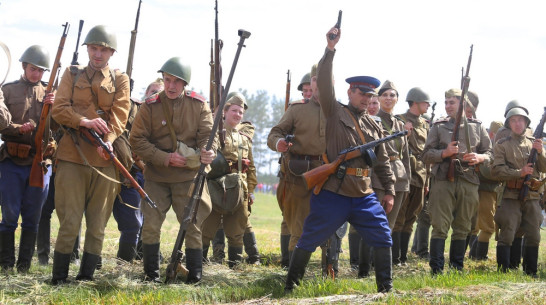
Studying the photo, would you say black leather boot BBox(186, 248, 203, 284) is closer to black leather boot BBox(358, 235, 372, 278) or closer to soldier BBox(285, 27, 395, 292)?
soldier BBox(285, 27, 395, 292)

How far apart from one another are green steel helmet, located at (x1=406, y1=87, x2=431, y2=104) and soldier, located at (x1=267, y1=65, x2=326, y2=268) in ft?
10.1

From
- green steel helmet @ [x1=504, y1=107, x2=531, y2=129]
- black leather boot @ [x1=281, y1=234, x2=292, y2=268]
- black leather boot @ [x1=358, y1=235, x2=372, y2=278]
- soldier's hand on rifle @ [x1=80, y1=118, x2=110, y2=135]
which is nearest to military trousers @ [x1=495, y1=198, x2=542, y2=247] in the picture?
green steel helmet @ [x1=504, y1=107, x2=531, y2=129]

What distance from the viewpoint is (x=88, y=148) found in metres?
7.55

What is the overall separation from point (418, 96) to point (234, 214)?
3654mm

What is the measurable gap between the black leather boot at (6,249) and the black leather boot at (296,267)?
361 centimetres

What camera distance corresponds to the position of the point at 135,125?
8070mm

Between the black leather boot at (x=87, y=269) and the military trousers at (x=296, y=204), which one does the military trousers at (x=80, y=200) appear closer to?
the black leather boot at (x=87, y=269)

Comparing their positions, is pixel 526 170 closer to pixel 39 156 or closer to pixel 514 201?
pixel 514 201

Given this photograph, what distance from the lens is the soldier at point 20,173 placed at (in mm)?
8516

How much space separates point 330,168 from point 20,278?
367 centimetres

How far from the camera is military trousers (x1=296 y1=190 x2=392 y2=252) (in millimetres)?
7293

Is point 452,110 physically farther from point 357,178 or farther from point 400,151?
point 357,178

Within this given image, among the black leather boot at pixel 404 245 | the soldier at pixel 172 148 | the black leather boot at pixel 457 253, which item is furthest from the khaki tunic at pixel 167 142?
the black leather boot at pixel 404 245

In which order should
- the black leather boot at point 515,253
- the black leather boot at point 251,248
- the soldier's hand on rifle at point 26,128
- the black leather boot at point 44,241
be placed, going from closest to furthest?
the soldier's hand on rifle at point 26,128, the black leather boot at point 44,241, the black leather boot at point 251,248, the black leather boot at point 515,253
